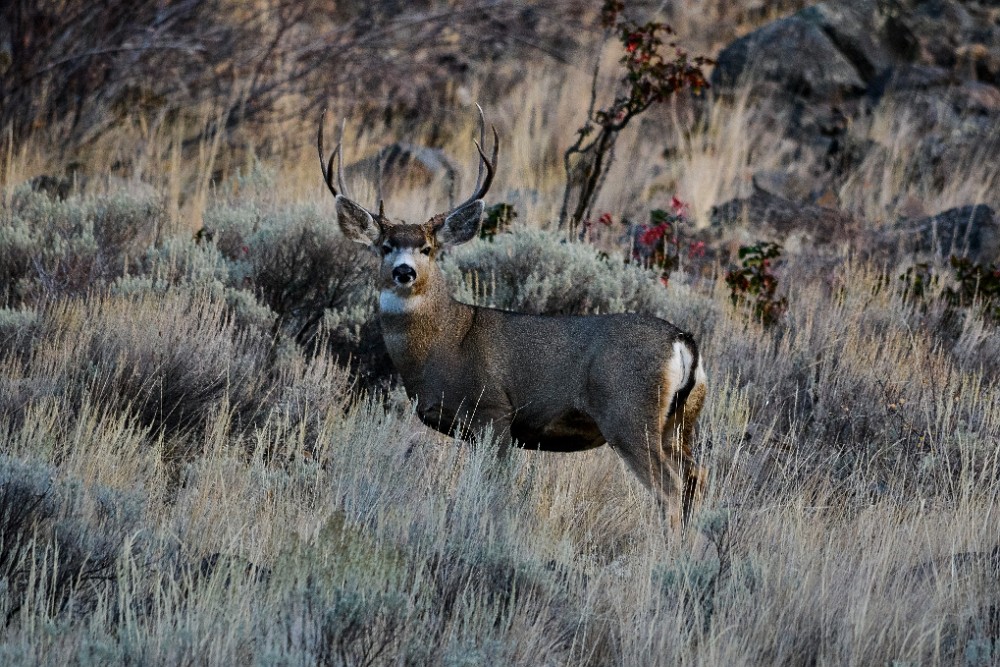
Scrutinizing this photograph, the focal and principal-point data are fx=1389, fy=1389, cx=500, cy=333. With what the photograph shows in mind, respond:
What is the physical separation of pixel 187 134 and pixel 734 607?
10.0 m

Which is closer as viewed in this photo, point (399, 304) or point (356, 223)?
point (399, 304)

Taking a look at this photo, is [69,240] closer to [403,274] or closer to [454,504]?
[403,274]

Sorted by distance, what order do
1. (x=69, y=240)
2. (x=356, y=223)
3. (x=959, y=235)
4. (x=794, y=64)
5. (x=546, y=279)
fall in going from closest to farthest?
(x=356, y=223) < (x=546, y=279) < (x=69, y=240) < (x=959, y=235) < (x=794, y=64)

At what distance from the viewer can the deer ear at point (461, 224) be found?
21.1 feet

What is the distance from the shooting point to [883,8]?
16.0m

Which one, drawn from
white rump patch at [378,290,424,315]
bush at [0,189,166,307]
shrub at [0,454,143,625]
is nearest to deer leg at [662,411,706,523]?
white rump patch at [378,290,424,315]

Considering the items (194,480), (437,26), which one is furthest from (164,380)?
(437,26)

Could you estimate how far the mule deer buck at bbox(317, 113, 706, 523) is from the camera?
574cm

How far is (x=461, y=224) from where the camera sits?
6539mm

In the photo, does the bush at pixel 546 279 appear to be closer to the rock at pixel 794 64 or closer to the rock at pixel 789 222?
the rock at pixel 789 222

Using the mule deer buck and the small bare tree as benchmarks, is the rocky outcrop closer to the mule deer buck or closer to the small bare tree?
the small bare tree

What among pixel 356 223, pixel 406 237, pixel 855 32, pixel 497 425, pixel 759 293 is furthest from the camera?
pixel 855 32

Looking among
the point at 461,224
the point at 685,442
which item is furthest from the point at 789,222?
the point at 685,442

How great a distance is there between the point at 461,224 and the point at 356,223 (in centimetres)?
49
